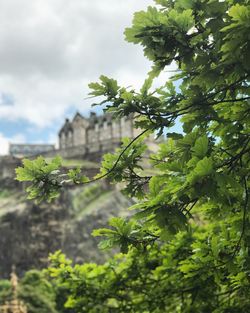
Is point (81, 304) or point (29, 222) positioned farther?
point (29, 222)

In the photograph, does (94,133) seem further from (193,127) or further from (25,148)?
(193,127)

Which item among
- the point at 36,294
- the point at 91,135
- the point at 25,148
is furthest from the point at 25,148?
the point at 36,294

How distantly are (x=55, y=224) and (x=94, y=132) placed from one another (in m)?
21.6

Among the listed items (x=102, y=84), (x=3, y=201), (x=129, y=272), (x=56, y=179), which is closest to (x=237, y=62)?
(x=102, y=84)

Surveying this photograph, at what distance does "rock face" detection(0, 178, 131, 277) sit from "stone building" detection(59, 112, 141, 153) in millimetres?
10469

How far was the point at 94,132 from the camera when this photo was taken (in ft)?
232

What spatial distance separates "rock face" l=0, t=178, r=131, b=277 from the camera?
49.4 meters

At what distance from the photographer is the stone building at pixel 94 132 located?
211 feet

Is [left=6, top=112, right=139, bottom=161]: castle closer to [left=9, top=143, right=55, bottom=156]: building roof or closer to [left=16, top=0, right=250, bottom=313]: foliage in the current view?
[left=9, top=143, right=55, bottom=156]: building roof

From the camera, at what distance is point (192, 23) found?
439 centimetres

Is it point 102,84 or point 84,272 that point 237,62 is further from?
point 84,272

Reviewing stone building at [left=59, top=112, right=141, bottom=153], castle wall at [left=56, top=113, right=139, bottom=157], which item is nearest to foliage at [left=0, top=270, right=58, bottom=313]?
castle wall at [left=56, top=113, right=139, bottom=157]

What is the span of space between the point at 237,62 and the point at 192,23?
0.60 m

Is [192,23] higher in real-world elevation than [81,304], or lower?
higher
